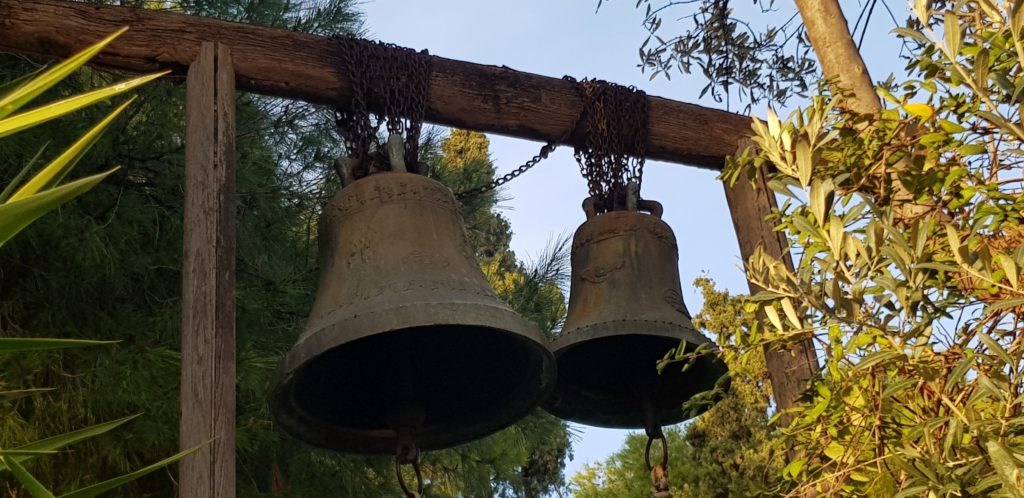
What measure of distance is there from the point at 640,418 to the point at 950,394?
3.52ft

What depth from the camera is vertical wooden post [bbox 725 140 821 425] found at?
2988 mm

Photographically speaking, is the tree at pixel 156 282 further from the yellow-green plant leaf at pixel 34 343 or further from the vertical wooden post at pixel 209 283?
the yellow-green plant leaf at pixel 34 343

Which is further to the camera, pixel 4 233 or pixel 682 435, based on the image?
pixel 682 435

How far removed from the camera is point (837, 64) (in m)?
2.66

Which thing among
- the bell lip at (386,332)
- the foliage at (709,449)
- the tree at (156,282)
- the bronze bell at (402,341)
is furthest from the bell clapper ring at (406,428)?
the foliage at (709,449)

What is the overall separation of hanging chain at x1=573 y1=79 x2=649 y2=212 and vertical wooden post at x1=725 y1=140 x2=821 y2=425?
308 mm

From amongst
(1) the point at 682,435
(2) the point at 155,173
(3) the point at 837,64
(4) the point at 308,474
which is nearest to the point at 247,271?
(2) the point at 155,173

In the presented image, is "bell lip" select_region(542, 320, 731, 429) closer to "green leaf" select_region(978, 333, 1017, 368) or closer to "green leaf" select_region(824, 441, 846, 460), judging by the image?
"green leaf" select_region(824, 441, 846, 460)

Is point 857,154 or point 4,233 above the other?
point 857,154

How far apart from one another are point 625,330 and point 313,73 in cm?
86

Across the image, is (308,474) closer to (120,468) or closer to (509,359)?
(120,468)

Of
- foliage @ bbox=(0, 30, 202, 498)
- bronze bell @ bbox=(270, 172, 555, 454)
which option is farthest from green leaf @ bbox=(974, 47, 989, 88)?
foliage @ bbox=(0, 30, 202, 498)

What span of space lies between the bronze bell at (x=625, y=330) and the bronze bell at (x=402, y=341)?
18cm

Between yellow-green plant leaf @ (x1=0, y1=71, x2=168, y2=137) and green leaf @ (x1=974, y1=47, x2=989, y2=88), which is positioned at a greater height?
green leaf @ (x1=974, y1=47, x2=989, y2=88)
